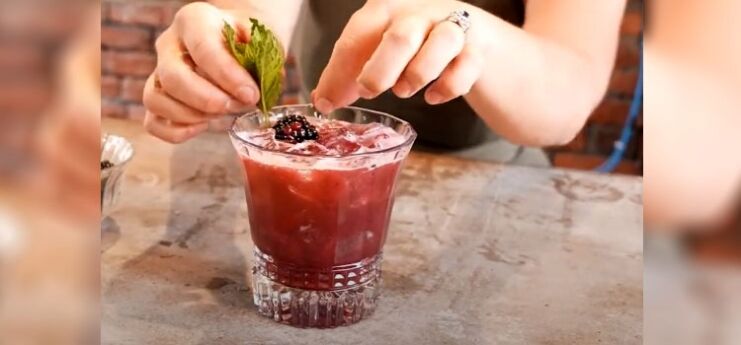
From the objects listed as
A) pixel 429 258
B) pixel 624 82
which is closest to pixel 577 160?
pixel 624 82

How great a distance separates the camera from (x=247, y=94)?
60cm

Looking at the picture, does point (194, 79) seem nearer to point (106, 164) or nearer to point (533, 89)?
point (106, 164)

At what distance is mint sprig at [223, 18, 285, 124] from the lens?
0.58m

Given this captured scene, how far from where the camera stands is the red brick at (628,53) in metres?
1.68

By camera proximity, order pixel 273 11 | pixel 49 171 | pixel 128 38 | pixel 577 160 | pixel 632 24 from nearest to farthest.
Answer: pixel 49 171, pixel 273 11, pixel 632 24, pixel 577 160, pixel 128 38

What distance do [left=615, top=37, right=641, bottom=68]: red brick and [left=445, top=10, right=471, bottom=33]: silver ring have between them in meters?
1.13

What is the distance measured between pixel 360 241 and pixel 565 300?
17 cm

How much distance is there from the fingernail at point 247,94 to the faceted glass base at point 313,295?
112 mm

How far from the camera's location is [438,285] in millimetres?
643

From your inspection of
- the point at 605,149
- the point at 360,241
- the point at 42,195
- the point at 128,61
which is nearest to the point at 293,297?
the point at 360,241

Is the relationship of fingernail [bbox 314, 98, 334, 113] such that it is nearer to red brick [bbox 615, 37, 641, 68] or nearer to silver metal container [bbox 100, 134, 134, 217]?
silver metal container [bbox 100, 134, 134, 217]

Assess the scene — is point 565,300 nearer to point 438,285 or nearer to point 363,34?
point 438,285

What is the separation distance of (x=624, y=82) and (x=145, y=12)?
1090mm

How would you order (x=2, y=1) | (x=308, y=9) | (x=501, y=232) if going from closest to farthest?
(x=2, y=1), (x=501, y=232), (x=308, y=9)
